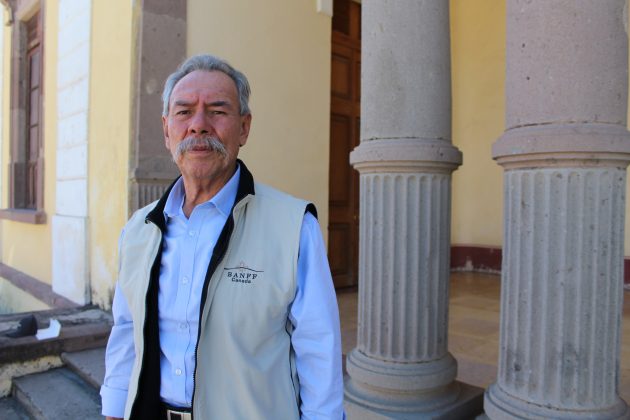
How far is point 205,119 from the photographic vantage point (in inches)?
58.4

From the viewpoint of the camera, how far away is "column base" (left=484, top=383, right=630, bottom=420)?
1960 millimetres

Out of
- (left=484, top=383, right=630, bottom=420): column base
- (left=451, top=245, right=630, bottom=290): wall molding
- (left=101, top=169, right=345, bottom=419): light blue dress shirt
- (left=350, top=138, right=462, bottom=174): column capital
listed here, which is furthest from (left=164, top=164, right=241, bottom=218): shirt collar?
(left=451, top=245, right=630, bottom=290): wall molding

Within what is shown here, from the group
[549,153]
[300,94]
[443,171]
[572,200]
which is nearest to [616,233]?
[572,200]

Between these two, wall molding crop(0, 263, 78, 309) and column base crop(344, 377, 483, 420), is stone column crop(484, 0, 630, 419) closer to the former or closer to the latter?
column base crop(344, 377, 483, 420)

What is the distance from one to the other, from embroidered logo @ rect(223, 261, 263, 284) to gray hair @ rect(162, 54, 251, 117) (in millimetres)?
500

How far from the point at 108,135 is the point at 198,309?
153 inches

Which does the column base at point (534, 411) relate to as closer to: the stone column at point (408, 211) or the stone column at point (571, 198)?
the stone column at point (571, 198)

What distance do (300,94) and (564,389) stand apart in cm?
404

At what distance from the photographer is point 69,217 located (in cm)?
550

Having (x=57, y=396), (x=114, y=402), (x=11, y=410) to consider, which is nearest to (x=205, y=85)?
(x=114, y=402)

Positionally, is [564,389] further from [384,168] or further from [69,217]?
[69,217]

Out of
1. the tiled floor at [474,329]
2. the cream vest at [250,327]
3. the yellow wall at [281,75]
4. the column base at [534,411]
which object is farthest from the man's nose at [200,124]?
the yellow wall at [281,75]

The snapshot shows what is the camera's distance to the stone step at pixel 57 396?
11.0 feet

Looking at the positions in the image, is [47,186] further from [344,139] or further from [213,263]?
[213,263]
